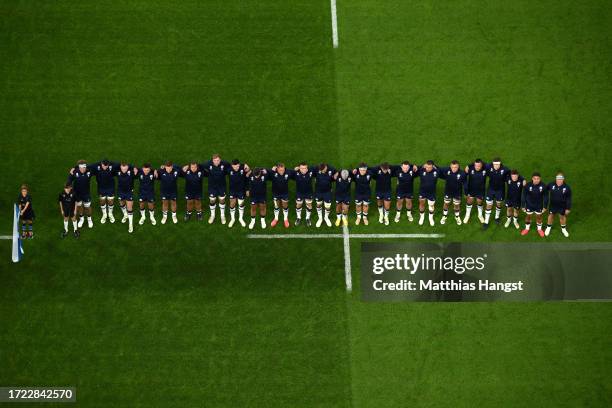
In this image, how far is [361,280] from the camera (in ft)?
89.1

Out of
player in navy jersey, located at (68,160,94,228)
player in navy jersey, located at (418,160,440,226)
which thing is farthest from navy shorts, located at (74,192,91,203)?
player in navy jersey, located at (418,160,440,226)

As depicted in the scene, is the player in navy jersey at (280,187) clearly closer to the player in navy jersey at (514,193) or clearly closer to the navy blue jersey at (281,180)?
the navy blue jersey at (281,180)

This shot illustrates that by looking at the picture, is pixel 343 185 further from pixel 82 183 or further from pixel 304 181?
pixel 82 183

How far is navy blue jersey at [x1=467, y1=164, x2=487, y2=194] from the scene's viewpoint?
27828 millimetres

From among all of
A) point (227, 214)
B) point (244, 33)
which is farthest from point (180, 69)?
point (227, 214)

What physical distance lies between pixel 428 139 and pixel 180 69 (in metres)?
7.61

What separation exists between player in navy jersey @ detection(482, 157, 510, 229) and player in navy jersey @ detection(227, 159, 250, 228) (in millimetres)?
6403

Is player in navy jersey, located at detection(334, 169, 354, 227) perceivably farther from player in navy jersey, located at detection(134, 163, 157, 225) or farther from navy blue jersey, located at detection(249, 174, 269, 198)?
player in navy jersey, located at detection(134, 163, 157, 225)

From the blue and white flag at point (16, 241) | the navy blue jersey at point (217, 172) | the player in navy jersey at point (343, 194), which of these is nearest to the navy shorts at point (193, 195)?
the navy blue jersey at point (217, 172)

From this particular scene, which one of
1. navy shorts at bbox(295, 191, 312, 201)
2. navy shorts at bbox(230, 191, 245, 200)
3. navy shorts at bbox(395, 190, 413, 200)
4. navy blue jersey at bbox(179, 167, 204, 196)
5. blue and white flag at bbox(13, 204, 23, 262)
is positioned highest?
navy blue jersey at bbox(179, 167, 204, 196)

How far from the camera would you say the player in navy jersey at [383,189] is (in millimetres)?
27828

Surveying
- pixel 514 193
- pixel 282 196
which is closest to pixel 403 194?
pixel 514 193

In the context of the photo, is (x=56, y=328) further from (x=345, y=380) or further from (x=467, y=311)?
(x=467, y=311)

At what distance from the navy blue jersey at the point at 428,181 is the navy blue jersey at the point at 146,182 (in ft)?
23.2
